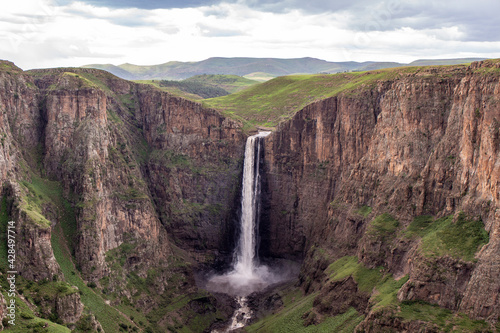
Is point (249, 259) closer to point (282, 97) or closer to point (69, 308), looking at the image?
point (69, 308)

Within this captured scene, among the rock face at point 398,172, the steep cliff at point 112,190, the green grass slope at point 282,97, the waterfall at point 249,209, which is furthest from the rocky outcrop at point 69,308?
the green grass slope at point 282,97

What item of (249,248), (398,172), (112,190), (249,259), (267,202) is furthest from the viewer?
(267,202)

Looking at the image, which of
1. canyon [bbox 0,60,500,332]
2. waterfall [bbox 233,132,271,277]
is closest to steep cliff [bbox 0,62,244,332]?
canyon [bbox 0,60,500,332]

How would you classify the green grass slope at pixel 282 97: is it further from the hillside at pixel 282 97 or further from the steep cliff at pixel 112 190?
the steep cliff at pixel 112 190

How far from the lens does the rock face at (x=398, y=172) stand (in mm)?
54688

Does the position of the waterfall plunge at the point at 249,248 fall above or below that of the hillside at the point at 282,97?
below

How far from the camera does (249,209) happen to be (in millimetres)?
105688

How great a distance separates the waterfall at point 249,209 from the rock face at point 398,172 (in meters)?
2.65

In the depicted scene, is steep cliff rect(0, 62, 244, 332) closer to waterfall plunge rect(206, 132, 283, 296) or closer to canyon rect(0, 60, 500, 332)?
canyon rect(0, 60, 500, 332)

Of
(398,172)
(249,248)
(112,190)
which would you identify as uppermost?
(398,172)

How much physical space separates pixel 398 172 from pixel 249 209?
130ft

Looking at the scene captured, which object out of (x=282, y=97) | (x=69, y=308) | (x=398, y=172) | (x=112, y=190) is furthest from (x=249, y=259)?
(x=282, y=97)

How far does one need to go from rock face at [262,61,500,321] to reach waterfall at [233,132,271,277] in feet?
8.69

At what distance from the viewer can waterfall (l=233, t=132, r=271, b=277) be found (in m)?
103
